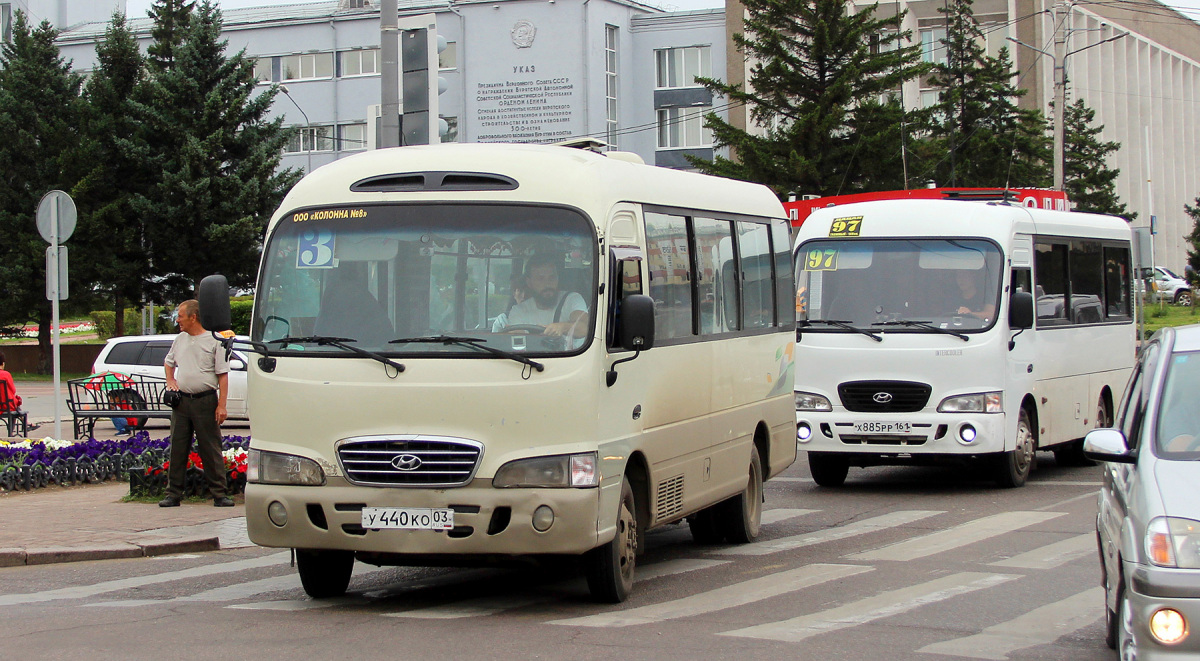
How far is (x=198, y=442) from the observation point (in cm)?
1302

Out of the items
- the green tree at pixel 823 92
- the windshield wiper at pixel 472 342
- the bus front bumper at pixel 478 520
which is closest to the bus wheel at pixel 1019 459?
the bus front bumper at pixel 478 520

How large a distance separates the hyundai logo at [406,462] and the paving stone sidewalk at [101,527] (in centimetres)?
395

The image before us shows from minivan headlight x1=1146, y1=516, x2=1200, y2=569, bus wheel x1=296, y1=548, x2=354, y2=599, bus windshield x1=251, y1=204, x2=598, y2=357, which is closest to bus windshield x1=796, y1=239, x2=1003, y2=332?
bus windshield x1=251, y1=204, x2=598, y2=357

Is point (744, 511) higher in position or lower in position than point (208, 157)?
lower

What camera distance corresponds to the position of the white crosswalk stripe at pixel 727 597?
7930 mm

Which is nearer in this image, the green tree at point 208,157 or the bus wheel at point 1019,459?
the bus wheel at point 1019,459

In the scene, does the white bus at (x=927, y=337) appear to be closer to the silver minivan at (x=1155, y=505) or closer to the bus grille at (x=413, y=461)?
the silver minivan at (x=1155, y=505)

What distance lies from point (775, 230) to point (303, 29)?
61629 millimetres

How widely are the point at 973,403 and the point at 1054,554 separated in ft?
12.3

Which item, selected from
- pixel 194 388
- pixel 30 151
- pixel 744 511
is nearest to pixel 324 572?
pixel 744 511

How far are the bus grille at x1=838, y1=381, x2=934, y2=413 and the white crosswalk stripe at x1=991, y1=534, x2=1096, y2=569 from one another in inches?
121

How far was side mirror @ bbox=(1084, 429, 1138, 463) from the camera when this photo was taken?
6.00 metres

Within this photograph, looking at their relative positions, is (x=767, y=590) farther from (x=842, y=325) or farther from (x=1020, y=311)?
(x=1020, y=311)

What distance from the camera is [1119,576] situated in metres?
6.06
